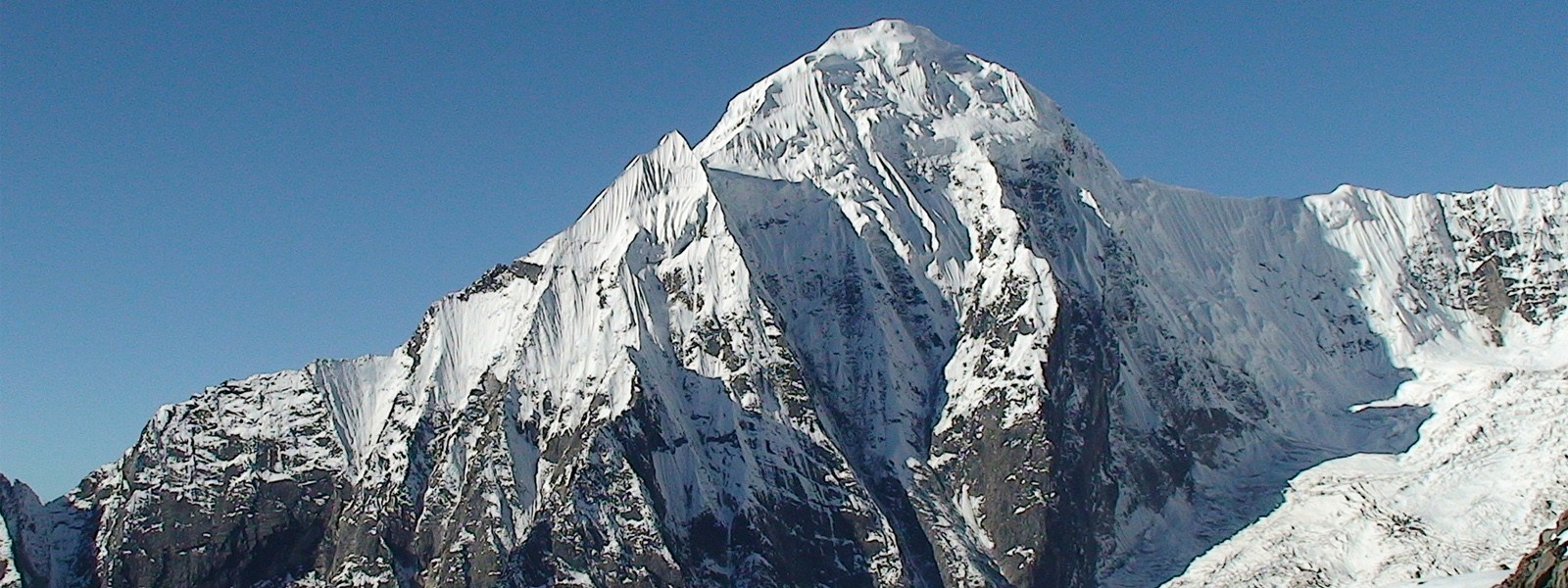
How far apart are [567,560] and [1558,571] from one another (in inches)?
5254

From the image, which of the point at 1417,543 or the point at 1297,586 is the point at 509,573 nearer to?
the point at 1297,586

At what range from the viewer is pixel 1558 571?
8262 centimetres

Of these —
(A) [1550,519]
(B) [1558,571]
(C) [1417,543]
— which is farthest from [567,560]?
(B) [1558,571]

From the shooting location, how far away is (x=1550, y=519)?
19975 centimetres

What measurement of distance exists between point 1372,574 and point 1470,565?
36.6ft

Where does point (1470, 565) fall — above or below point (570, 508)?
below

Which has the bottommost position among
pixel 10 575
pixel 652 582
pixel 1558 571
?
pixel 1558 571

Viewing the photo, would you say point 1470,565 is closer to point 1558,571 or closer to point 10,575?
point 1558,571

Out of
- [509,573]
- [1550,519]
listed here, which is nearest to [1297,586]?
[1550,519]

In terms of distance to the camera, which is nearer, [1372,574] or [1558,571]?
[1558,571]

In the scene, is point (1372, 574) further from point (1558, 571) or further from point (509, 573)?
point (1558, 571)

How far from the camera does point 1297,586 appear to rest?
650 ft

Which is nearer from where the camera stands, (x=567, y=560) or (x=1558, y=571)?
(x=1558, y=571)

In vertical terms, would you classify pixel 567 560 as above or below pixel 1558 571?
above
